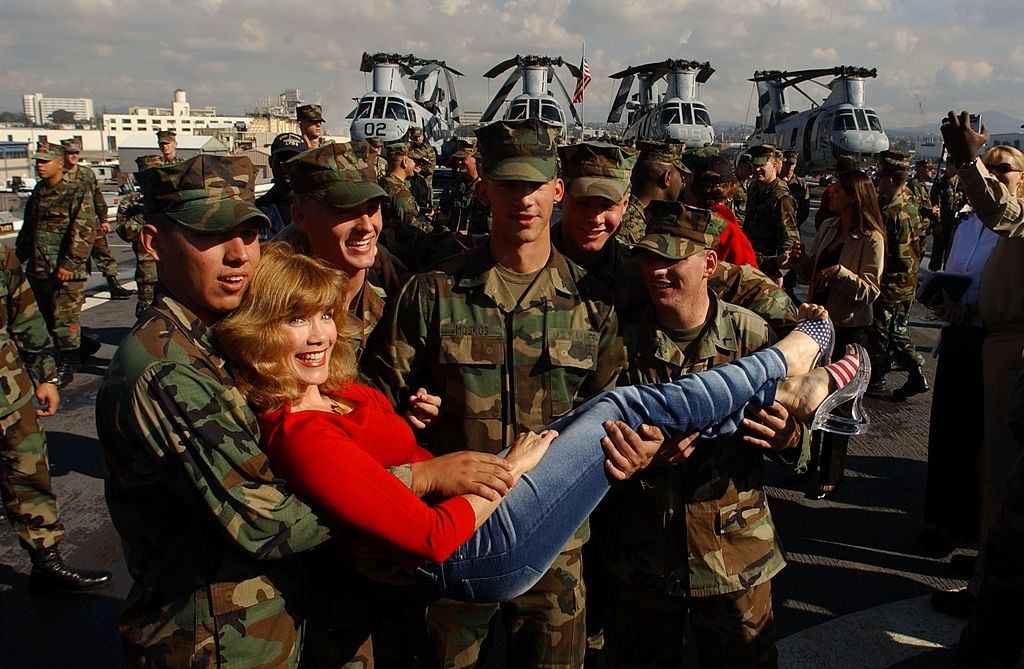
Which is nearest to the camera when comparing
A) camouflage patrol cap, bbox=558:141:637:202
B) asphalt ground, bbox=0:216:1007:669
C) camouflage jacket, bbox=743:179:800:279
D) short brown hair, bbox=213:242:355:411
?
short brown hair, bbox=213:242:355:411

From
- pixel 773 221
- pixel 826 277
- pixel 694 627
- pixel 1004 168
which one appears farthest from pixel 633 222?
pixel 773 221

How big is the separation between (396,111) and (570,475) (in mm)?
26099

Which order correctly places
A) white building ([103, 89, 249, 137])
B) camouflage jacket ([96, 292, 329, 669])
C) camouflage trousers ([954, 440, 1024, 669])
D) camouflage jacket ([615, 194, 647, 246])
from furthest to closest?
white building ([103, 89, 249, 137])
camouflage jacket ([615, 194, 647, 246])
camouflage trousers ([954, 440, 1024, 669])
camouflage jacket ([96, 292, 329, 669])

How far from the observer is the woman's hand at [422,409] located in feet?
7.26

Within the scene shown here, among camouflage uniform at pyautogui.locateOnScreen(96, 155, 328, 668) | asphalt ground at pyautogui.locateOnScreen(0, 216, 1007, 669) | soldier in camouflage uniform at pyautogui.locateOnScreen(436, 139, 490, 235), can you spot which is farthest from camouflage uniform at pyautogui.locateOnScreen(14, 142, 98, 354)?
camouflage uniform at pyautogui.locateOnScreen(96, 155, 328, 668)

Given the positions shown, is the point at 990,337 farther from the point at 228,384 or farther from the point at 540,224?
the point at 228,384

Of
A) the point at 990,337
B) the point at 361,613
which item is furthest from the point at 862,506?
the point at 361,613

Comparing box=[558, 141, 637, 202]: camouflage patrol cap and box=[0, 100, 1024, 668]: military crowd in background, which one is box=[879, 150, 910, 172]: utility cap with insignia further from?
box=[558, 141, 637, 202]: camouflage patrol cap

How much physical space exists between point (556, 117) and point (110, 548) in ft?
81.4

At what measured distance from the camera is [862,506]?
4.33m

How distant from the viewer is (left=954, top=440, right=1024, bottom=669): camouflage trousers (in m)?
2.38

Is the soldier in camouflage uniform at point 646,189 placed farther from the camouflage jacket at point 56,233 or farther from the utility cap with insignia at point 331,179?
the camouflage jacket at point 56,233

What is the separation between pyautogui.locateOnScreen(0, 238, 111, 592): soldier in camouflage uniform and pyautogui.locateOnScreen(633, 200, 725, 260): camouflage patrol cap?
287 centimetres

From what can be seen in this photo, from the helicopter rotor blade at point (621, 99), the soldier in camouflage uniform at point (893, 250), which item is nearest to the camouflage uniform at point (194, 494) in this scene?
the soldier in camouflage uniform at point (893, 250)
